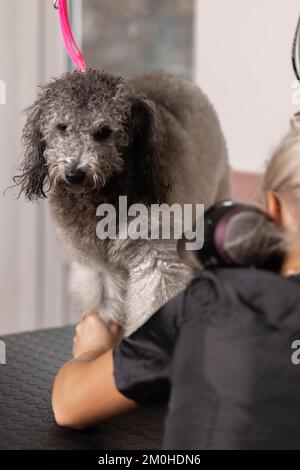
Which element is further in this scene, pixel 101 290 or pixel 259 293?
pixel 101 290

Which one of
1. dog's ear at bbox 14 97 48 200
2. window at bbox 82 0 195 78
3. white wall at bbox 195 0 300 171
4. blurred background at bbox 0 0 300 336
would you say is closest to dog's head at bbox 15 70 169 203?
dog's ear at bbox 14 97 48 200

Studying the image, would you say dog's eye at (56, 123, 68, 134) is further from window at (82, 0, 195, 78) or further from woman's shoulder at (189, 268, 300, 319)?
window at (82, 0, 195, 78)

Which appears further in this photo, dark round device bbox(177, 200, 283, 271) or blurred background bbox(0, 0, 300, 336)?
blurred background bbox(0, 0, 300, 336)

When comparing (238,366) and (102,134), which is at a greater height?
(102,134)

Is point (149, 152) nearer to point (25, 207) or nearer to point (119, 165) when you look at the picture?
point (119, 165)

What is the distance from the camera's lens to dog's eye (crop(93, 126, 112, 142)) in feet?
2.93

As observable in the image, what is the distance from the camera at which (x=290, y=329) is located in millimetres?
686

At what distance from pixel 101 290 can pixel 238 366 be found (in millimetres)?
539

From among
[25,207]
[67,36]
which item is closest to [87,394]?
[67,36]

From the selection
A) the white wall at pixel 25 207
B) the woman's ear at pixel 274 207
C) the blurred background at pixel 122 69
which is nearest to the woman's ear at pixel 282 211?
the woman's ear at pixel 274 207

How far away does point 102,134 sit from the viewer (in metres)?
0.90

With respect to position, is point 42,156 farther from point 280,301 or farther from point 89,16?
point 89,16

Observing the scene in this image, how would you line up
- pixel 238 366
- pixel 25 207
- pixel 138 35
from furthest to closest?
pixel 138 35 < pixel 25 207 < pixel 238 366
